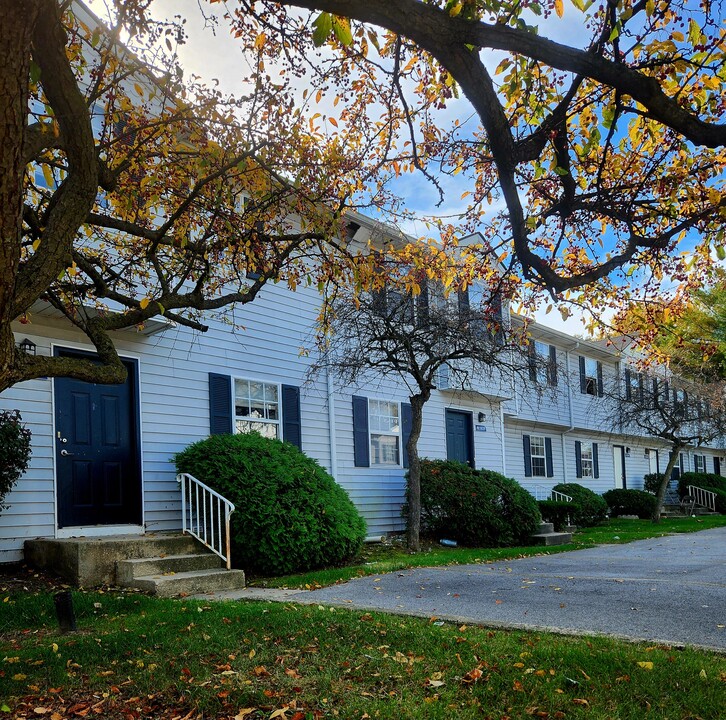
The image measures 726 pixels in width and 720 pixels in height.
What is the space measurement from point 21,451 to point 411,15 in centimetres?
662

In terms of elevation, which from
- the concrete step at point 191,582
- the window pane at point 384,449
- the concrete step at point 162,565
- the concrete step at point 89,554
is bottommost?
the concrete step at point 191,582

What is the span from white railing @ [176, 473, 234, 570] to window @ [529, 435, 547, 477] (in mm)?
14734

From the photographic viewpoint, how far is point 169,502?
407 inches

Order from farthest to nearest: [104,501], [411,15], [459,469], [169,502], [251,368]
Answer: [459,469] < [251,368] < [169,502] < [104,501] < [411,15]

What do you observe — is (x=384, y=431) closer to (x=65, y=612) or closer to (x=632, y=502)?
(x=65, y=612)

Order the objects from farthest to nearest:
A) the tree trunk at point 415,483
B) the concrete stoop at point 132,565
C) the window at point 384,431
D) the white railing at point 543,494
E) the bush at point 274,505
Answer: the white railing at point 543,494
the window at point 384,431
the tree trunk at point 415,483
the bush at point 274,505
the concrete stoop at point 132,565

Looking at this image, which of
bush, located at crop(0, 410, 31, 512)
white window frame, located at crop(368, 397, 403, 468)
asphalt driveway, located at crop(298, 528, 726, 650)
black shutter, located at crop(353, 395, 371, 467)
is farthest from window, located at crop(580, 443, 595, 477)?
→ bush, located at crop(0, 410, 31, 512)

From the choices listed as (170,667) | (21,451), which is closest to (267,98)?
(21,451)

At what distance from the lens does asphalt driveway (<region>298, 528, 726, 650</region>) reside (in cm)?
618

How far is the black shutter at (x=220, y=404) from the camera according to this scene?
37.1 ft

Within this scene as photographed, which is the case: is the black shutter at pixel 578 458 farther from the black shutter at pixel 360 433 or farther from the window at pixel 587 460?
the black shutter at pixel 360 433

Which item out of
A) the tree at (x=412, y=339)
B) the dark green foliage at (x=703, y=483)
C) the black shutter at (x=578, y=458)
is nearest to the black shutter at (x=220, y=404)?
the tree at (x=412, y=339)

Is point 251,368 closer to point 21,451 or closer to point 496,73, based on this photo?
point 21,451

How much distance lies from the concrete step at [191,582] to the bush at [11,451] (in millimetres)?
1788
